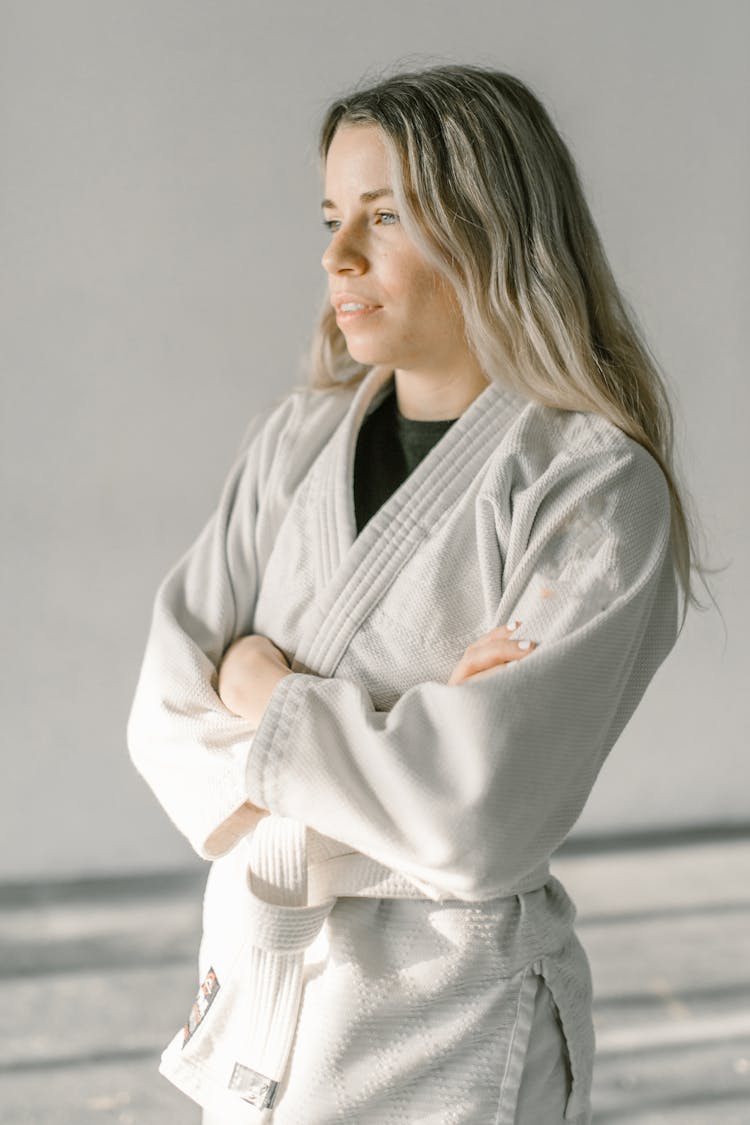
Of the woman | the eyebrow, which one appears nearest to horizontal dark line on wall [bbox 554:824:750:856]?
the woman

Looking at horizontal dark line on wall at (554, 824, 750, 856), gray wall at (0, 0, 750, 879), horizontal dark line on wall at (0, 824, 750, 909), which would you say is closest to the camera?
gray wall at (0, 0, 750, 879)

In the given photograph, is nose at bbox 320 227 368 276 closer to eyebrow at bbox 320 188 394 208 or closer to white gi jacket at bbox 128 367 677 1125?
eyebrow at bbox 320 188 394 208

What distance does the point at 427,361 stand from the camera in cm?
146

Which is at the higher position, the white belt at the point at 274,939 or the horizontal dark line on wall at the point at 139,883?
the white belt at the point at 274,939

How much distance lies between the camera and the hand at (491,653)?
1.23 metres

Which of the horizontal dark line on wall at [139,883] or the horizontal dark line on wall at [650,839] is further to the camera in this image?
the horizontal dark line on wall at [650,839]

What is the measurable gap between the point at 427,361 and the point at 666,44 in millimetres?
1865

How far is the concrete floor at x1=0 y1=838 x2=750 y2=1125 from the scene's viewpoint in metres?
2.32

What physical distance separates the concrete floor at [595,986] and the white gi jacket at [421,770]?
103 cm

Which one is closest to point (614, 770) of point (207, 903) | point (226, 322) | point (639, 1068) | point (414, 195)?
point (639, 1068)

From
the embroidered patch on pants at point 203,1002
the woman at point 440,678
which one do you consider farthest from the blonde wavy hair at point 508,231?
the embroidered patch on pants at point 203,1002

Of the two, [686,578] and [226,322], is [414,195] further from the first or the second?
[226,322]

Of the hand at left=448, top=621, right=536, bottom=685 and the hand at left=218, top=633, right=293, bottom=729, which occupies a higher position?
the hand at left=448, top=621, right=536, bottom=685

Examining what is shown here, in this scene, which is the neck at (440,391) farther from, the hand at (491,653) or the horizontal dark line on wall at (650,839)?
the horizontal dark line on wall at (650,839)
